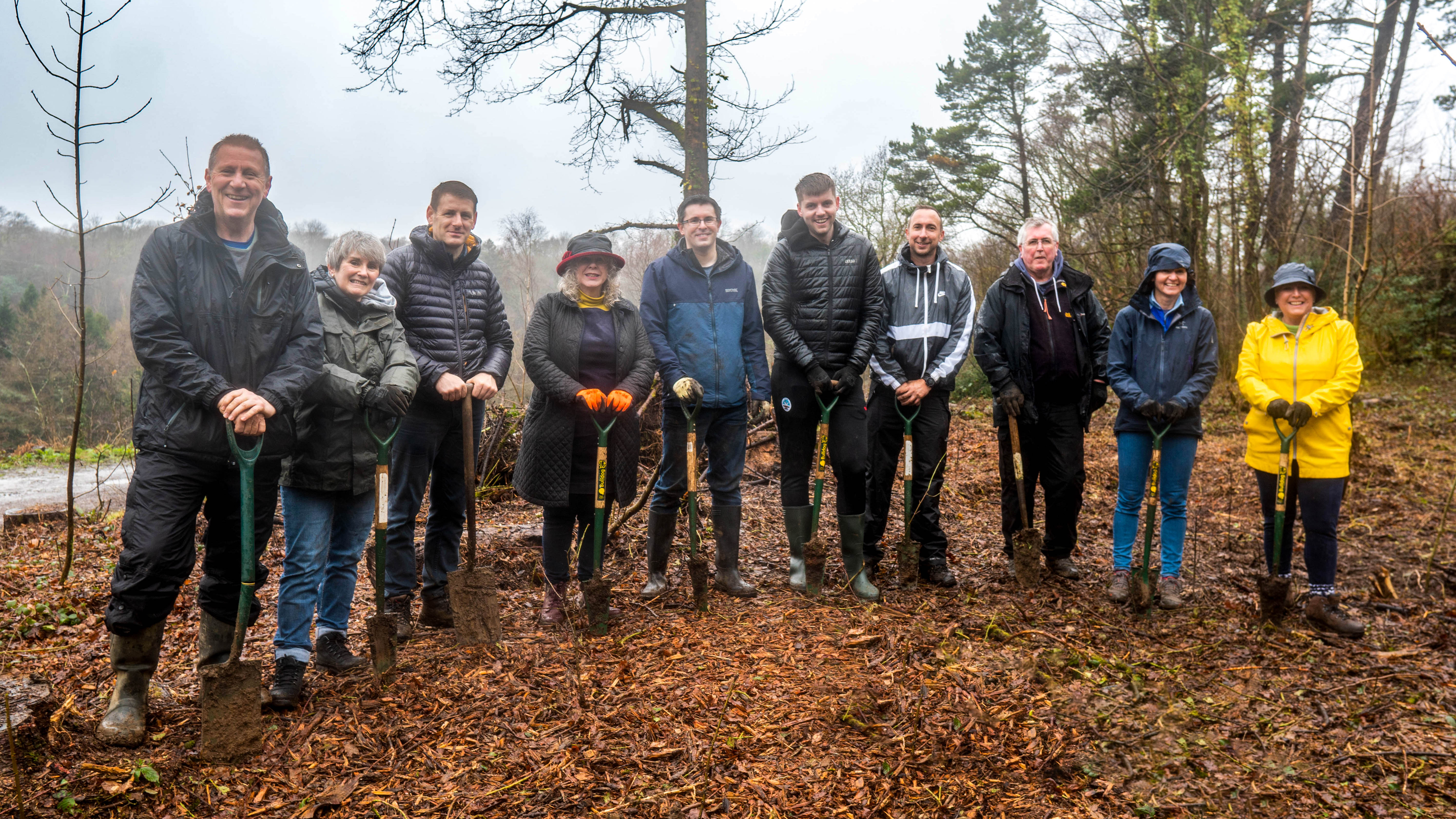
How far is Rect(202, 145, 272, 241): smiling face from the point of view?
110 inches

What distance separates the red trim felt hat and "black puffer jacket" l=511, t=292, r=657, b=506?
159mm

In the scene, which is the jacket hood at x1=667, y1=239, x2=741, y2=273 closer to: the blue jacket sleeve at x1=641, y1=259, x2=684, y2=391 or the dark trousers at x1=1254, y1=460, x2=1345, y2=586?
the blue jacket sleeve at x1=641, y1=259, x2=684, y2=391

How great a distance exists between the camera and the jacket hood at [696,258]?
4.04m

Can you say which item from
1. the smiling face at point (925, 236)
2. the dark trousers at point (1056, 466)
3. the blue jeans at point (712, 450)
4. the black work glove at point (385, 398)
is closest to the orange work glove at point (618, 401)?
the blue jeans at point (712, 450)

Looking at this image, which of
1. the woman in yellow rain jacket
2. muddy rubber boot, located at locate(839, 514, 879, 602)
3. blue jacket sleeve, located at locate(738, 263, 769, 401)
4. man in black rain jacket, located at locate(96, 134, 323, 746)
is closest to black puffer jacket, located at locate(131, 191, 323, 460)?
man in black rain jacket, located at locate(96, 134, 323, 746)

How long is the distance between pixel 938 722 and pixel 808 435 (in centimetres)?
175

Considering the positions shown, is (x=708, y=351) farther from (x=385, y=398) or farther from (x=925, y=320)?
(x=385, y=398)

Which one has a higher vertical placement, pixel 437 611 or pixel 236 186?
pixel 236 186

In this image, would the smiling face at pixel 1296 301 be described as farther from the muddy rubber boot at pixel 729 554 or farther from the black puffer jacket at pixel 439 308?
the black puffer jacket at pixel 439 308

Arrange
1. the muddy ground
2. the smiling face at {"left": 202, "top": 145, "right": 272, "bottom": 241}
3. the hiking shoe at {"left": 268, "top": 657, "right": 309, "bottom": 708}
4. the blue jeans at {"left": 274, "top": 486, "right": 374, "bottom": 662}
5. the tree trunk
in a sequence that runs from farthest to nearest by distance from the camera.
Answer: the tree trunk → the blue jeans at {"left": 274, "top": 486, "right": 374, "bottom": 662} → the hiking shoe at {"left": 268, "top": 657, "right": 309, "bottom": 708} → the smiling face at {"left": 202, "top": 145, "right": 272, "bottom": 241} → the muddy ground

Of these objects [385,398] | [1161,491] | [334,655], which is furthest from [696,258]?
[1161,491]

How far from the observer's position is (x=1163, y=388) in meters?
4.25

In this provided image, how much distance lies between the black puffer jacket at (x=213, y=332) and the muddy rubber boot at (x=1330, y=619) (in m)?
4.91

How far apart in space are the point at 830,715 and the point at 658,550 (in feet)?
5.22
